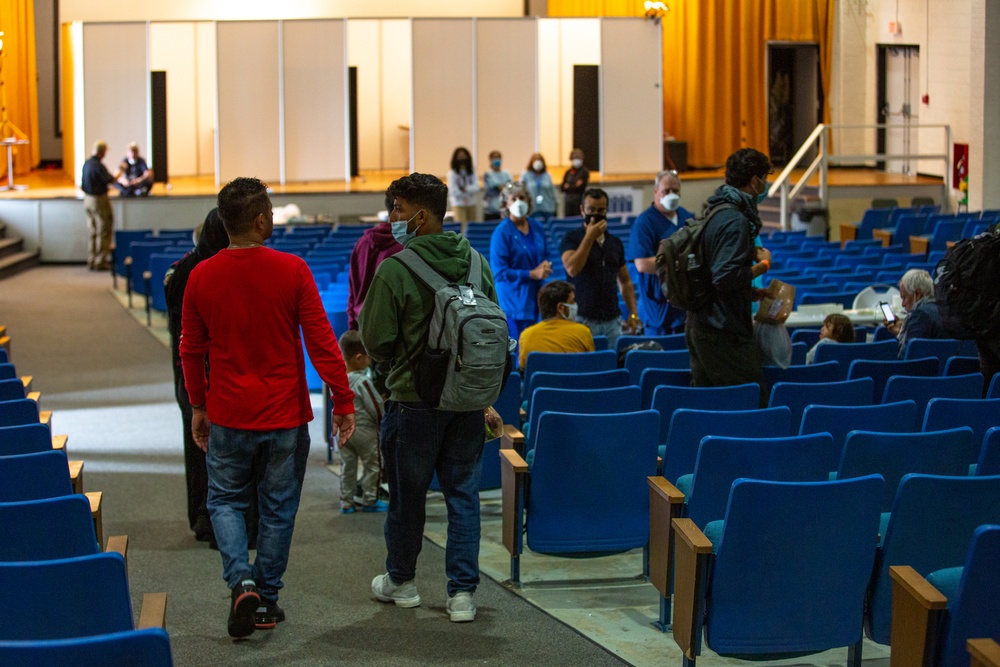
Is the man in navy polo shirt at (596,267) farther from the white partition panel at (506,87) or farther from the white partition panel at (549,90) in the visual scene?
the white partition panel at (549,90)

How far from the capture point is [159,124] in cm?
1714

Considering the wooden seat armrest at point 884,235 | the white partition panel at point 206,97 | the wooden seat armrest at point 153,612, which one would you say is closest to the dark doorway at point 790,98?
the wooden seat armrest at point 884,235

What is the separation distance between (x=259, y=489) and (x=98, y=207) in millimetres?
12071

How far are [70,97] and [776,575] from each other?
18166 millimetres

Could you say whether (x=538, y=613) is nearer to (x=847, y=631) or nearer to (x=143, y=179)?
(x=847, y=631)

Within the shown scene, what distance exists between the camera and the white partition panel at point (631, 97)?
1848 cm

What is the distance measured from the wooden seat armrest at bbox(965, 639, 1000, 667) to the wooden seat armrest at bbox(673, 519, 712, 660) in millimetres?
868

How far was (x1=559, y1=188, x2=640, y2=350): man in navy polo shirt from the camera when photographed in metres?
6.72

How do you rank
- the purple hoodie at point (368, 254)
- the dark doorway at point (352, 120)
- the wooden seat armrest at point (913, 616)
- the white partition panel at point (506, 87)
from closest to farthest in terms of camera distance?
the wooden seat armrest at point (913, 616), the purple hoodie at point (368, 254), the white partition panel at point (506, 87), the dark doorway at point (352, 120)

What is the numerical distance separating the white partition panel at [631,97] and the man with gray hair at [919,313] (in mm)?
12683

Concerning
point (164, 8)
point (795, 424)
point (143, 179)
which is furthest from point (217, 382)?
point (164, 8)

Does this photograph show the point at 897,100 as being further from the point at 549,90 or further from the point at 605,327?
the point at 605,327

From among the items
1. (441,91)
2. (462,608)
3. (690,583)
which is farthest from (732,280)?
(441,91)

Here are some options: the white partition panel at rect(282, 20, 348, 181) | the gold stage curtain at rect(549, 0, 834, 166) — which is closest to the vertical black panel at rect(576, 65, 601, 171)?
the gold stage curtain at rect(549, 0, 834, 166)
